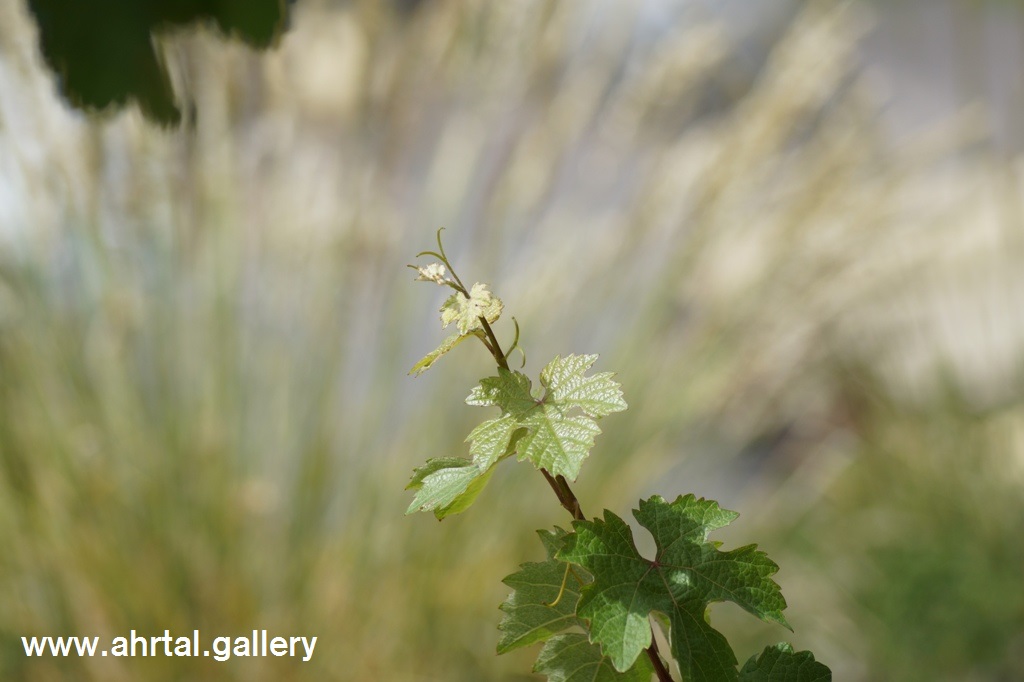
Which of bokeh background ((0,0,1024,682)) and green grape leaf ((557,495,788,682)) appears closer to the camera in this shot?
green grape leaf ((557,495,788,682))

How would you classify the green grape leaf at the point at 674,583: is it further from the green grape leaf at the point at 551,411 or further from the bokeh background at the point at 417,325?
the bokeh background at the point at 417,325

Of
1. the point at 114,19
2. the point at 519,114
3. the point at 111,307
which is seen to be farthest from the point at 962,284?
the point at 114,19

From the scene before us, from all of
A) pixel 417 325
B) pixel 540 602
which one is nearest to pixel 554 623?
pixel 540 602

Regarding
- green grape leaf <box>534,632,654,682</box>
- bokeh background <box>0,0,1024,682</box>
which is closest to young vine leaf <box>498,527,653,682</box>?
green grape leaf <box>534,632,654,682</box>

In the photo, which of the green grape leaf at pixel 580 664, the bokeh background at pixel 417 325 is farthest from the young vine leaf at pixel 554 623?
the bokeh background at pixel 417 325

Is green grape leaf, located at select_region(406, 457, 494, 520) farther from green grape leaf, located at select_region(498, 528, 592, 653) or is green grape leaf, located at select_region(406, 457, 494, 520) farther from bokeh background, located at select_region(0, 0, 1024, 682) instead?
bokeh background, located at select_region(0, 0, 1024, 682)

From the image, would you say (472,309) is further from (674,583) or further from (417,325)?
(417,325)
